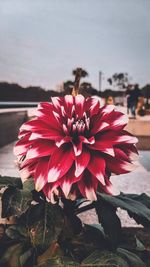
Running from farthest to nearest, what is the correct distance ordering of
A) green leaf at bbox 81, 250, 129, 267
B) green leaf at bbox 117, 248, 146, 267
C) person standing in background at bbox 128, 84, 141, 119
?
person standing in background at bbox 128, 84, 141, 119, green leaf at bbox 117, 248, 146, 267, green leaf at bbox 81, 250, 129, 267

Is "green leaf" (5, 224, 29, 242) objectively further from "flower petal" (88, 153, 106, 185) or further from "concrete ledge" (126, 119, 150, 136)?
"concrete ledge" (126, 119, 150, 136)

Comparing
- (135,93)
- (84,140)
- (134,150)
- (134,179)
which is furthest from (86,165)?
(135,93)

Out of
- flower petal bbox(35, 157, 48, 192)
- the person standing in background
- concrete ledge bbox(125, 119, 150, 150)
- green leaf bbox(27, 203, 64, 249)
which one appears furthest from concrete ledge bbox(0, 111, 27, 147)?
flower petal bbox(35, 157, 48, 192)

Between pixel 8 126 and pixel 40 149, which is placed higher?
pixel 40 149

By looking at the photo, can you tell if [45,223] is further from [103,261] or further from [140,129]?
[140,129]

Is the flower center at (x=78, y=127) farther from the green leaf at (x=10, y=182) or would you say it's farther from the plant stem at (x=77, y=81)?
the green leaf at (x=10, y=182)

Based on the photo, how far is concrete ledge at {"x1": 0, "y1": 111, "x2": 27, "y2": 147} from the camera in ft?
32.4

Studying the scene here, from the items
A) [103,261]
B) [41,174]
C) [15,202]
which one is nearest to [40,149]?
[41,174]

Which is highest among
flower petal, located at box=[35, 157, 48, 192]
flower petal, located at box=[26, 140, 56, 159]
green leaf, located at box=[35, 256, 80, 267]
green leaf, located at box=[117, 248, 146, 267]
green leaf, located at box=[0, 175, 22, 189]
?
flower petal, located at box=[26, 140, 56, 159]

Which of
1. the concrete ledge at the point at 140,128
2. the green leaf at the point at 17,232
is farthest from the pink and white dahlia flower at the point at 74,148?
the concrete ledge at the point at 140,128

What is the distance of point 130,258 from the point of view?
1.03m

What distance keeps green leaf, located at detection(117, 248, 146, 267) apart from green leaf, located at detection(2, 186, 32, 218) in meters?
0.29

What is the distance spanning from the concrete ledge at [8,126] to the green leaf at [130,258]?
872 centimetres

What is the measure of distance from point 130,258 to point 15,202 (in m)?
0.35
